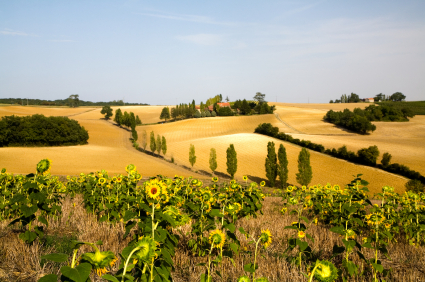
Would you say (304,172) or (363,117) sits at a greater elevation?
(363,117)

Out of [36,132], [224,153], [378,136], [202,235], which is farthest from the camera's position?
[378,136]

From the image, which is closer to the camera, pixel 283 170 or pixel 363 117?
pixel 283 170

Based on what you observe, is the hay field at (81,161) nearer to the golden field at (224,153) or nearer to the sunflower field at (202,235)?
the golden field at (224,153)

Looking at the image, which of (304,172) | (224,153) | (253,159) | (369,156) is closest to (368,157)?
(369,156)

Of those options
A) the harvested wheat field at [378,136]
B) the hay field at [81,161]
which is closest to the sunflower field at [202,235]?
the hay field at [81,161]

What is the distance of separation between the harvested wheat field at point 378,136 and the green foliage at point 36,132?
132 ft

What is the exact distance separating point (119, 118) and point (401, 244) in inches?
3083

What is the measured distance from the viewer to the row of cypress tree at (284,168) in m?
29.6

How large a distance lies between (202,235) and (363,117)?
6489 centimetres

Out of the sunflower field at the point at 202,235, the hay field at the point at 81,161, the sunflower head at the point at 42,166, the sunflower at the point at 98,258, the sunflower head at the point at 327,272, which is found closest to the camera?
the sunflower at the point at 98,258

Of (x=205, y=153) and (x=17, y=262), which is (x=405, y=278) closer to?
(x=17, y=262)

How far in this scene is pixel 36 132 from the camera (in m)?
47.0

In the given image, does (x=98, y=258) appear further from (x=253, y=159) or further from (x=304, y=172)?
(x=253, y=159)

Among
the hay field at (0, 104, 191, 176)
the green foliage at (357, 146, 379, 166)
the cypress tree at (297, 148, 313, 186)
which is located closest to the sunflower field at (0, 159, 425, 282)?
the cypress tree at (297, 148, 313, 186)
